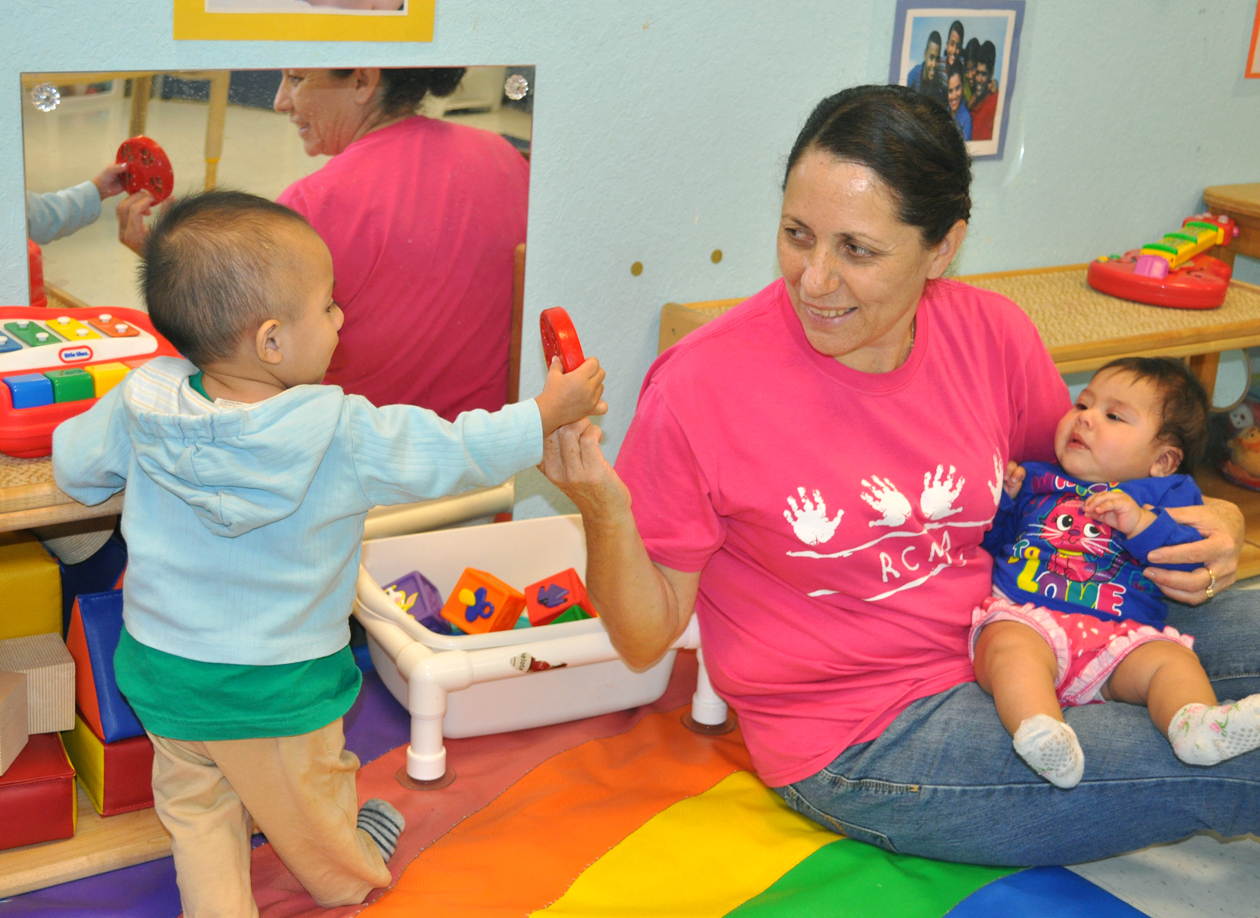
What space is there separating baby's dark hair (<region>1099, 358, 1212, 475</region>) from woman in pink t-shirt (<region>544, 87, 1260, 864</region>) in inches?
7.0

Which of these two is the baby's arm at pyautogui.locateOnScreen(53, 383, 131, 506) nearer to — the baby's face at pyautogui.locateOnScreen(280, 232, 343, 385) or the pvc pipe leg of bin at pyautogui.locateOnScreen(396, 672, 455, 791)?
the baby's face at pyautogui.locateOnScreen(280, 232, 343, 385)

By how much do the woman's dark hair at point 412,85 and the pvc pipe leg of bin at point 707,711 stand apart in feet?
2.76

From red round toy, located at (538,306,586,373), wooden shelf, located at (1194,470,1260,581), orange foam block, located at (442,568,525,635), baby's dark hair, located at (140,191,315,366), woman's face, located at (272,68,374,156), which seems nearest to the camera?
baby's dark hair, located at (140,191,315,366)

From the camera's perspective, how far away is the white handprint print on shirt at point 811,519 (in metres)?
1.29

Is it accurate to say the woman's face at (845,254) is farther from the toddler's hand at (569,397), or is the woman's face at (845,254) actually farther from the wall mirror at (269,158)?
the wall mirror at (269,158)

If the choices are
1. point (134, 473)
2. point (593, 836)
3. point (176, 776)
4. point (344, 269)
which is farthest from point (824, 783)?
point (344, 269)

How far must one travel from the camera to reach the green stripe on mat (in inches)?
51.9

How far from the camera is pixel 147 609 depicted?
3.76 ft

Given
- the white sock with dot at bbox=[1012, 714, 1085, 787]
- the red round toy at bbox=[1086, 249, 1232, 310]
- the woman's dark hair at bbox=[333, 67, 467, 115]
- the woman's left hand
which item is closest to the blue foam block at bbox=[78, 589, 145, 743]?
the woman's dark hair at bbox=[333, 67, 467, 115]

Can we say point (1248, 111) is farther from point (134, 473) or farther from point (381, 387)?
point (134, 473)

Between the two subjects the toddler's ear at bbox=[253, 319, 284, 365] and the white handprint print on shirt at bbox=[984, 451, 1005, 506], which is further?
the white handprint print on shirt at bbox=[984, 451, 1005, 506]

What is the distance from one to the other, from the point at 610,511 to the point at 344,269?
662 millimetres

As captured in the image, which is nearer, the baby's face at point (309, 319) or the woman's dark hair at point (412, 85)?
the baby's face at point (309, 319)

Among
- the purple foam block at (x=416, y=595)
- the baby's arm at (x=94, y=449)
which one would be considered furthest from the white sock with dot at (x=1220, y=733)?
the baby's arm at (x=94, y=449)
